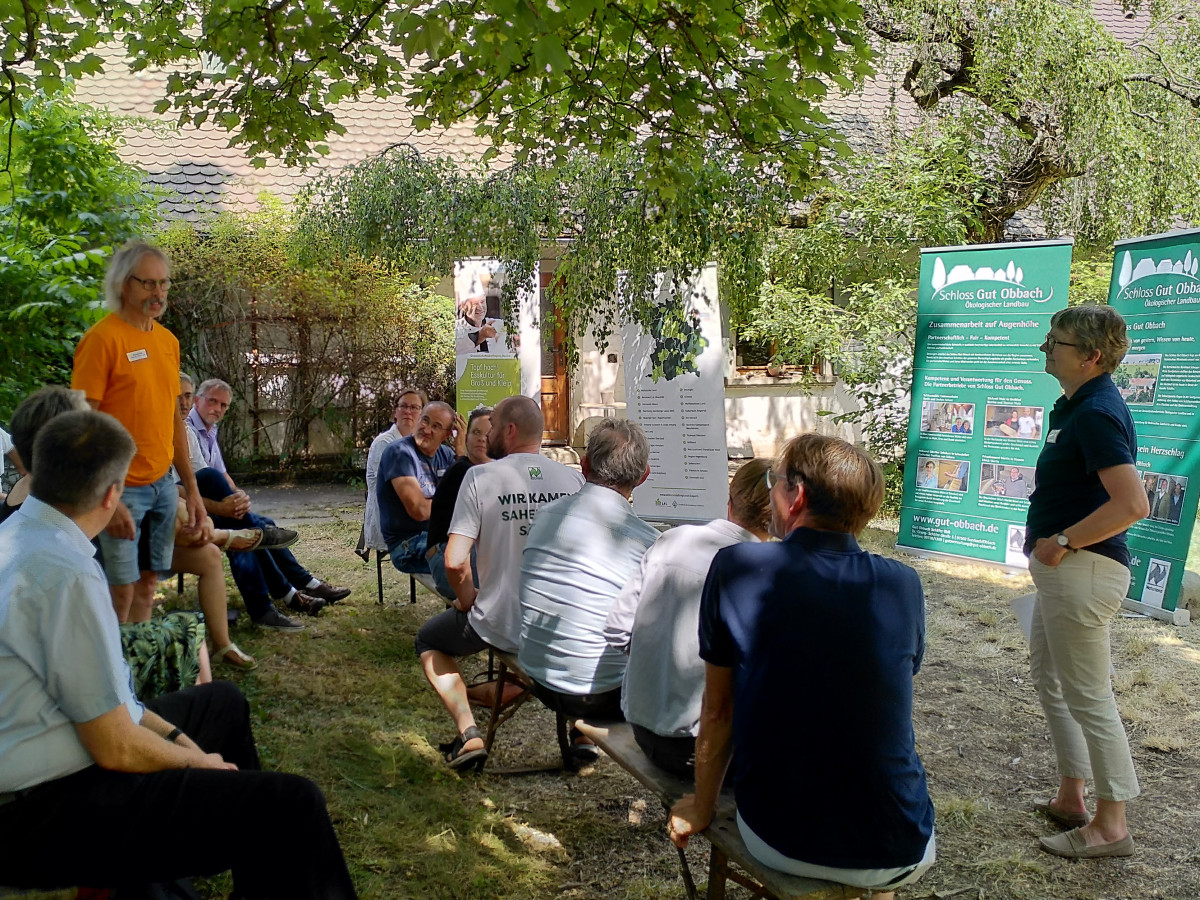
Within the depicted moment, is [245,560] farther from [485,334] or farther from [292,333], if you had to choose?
[292,333]

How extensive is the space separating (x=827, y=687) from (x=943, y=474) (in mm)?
4957

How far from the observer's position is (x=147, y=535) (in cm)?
409

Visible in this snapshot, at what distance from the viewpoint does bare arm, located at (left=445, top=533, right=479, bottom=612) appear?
11.9ft

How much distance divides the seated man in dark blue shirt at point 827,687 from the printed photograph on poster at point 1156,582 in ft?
14.9

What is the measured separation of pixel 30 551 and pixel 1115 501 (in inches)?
116

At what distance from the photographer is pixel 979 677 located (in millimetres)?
5109

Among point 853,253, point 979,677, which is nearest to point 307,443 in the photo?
point 853,253

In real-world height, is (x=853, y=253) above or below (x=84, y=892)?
above

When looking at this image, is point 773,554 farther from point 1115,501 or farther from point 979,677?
point 979,677

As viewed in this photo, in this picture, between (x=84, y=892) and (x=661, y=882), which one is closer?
(x=84, y=892)

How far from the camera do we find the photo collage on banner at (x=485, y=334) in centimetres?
925

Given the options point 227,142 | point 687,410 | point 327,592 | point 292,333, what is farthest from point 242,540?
point 227,142

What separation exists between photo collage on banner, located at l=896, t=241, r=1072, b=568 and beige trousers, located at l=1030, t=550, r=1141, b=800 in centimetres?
305

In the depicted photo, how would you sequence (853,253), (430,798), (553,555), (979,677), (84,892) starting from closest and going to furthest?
(84,892)
(553,555)
(430,798)
(979,677)
(853,253)
